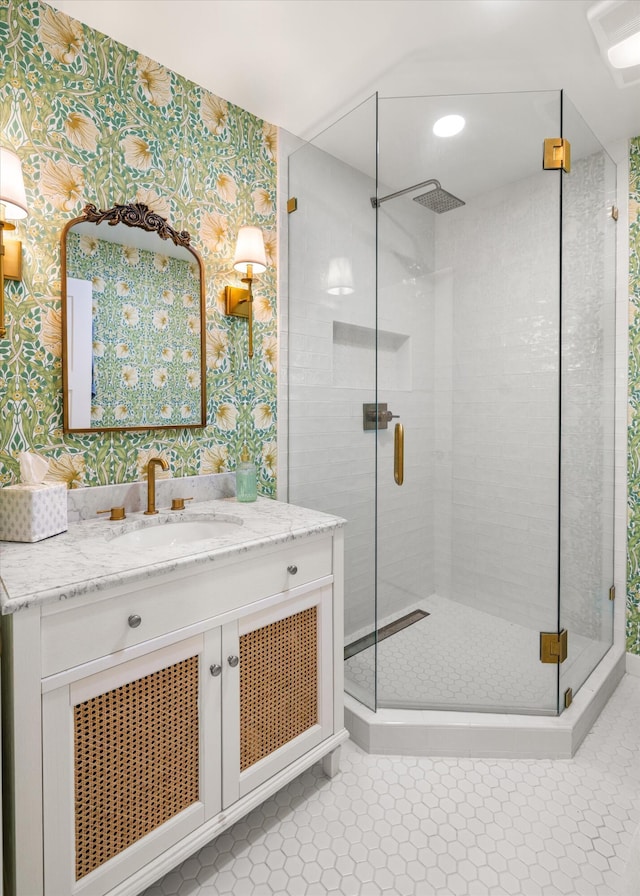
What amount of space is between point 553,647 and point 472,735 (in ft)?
1.46

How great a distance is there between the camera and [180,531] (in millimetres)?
1615

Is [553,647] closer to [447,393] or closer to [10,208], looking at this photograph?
[447,393]

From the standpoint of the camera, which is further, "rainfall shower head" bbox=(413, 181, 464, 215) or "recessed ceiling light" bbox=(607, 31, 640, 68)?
"rainfall shower head" bbox=(413, 181, 464, 215)

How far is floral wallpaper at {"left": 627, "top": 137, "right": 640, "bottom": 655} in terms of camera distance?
7.24 ft

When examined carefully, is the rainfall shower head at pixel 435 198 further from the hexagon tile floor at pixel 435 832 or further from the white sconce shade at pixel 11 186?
the hexagon tile floor at pixel 435 832

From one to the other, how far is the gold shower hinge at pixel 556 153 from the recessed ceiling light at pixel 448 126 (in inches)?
13.5

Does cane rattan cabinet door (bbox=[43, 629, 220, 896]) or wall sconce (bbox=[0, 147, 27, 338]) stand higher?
wall sconce (bbox=[0, 147, 27, 338])

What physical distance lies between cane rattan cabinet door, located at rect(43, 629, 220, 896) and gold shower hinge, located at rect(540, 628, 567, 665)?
125 cm

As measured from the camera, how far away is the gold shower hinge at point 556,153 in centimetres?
169

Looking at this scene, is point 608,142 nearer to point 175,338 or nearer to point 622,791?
point 175,338

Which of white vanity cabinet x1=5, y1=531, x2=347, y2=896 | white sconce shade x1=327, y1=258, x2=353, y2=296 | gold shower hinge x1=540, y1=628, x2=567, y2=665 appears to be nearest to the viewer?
white vanity cabinet x1=5, y1=531, x2=347, y2=896

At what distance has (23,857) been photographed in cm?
93

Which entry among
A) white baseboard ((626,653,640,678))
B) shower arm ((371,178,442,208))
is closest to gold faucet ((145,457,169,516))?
shower arm ((371,178,442,208))

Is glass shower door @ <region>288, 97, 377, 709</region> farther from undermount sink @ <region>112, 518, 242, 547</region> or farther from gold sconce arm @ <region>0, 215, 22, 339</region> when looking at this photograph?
gold sconce arm @ <region>0, 215, 22, 339</region>
